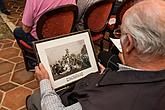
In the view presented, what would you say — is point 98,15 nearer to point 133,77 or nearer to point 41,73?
point 41,73

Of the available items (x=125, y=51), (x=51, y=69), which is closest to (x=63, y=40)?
(x=51, y=69)

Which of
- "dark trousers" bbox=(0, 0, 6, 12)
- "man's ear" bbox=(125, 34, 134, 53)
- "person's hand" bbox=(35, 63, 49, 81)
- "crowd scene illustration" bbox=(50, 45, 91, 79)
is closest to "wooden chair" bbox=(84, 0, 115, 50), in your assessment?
"crowd scene illustration" bbox=(50, 45, 91, 79)

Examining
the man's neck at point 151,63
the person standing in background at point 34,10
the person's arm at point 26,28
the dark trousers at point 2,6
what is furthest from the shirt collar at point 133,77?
the dark trousers at point 2,6

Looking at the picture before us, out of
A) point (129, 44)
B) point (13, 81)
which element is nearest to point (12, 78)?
point (13, 81)

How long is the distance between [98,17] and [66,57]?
111 centimetres

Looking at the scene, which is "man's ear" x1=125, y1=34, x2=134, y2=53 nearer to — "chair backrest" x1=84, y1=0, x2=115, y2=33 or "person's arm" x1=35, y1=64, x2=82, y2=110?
"person's arm" x1=35, y1=64, x2=82, y2=110

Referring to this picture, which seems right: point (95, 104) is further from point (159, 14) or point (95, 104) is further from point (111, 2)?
point (111, 2)

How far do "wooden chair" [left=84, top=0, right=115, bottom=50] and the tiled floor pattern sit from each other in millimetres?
799

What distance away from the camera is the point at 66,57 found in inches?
63.6

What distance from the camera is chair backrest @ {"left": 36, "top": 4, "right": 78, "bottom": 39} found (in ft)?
7.02

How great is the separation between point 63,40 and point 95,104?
2.03 feet

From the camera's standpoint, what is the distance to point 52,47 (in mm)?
1562

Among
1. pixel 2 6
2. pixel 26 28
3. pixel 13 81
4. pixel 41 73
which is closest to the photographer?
pixel 41 73

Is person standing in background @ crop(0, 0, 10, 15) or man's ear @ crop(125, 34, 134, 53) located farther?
person standing in background @ crop(0, 0, 10, 15)
